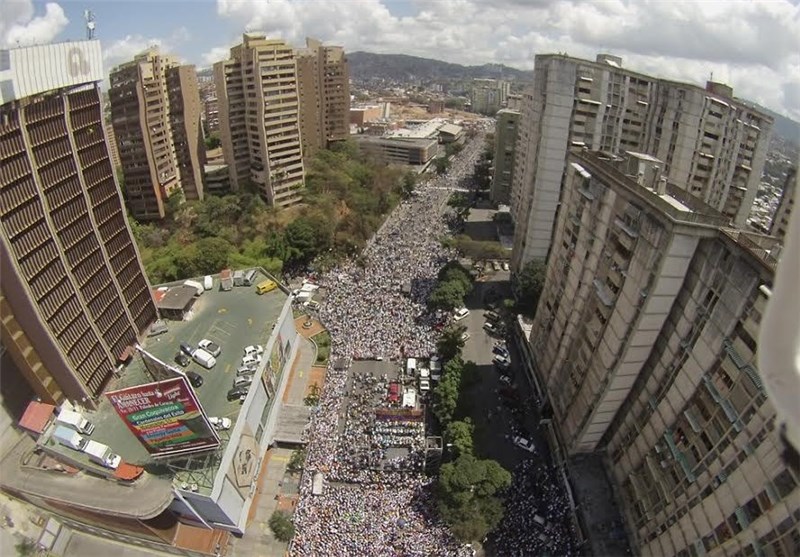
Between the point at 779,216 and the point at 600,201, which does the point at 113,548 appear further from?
the point at 779,216

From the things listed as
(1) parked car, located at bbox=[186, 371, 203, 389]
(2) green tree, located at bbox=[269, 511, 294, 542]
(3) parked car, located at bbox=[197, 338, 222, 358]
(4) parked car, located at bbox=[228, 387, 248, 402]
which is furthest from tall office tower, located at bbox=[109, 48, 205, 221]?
(2) green tree, located at bbox=[269, 511, 294, 542]

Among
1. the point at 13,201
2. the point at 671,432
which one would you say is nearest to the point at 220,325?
the point at 13,201

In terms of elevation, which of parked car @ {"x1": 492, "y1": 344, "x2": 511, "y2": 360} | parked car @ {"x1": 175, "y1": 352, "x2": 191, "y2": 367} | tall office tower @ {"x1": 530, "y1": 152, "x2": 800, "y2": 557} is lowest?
parked car @ {"x1": 492, "y1": 344, "x2": 511, "y2": 360}

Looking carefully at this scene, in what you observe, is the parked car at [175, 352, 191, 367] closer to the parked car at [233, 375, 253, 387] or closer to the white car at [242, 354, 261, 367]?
the white car at [242, 354, 261, 367]

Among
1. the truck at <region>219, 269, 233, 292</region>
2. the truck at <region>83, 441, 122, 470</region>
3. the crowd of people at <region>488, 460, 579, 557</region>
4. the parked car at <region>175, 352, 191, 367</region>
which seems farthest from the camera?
the truck at <region>219, 269, 233, 292</region>

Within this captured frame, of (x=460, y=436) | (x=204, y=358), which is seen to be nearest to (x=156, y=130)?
(x=204, y=358)

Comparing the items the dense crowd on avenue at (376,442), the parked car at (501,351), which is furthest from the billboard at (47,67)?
the parked car at (501,351)

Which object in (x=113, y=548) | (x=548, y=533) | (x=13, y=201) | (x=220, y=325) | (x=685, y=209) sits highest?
(x=685, y=209)

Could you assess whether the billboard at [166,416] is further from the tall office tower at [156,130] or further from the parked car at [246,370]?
the tall office tower at [156,130]

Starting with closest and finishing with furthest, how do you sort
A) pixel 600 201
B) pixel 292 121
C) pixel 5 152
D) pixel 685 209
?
1. pixel 685 209
2. pixel 5 152
3. pixel 600 201
4. pixel 292 121
